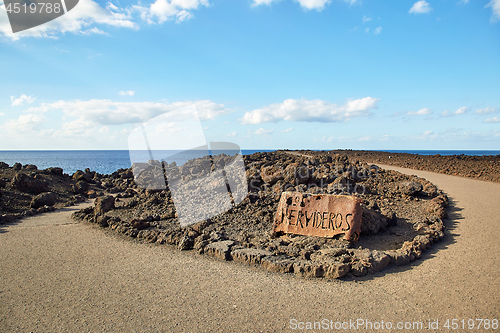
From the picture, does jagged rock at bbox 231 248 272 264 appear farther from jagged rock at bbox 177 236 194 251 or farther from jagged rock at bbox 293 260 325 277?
jagged rock at bbox 177 236 194 251

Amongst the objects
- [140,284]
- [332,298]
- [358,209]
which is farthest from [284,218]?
[140,284]

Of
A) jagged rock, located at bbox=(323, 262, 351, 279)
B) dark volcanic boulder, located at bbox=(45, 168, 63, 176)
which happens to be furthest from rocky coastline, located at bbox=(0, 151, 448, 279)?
dark volcanic boulder, located at bbox=(45, 168, 63, 176)

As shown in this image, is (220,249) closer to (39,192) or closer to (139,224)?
(139,224)

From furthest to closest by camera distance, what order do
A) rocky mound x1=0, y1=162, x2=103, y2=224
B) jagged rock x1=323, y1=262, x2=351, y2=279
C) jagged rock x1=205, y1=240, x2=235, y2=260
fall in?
rocky mound x1=0, y1=162, x2=103, y2=224
jagged rock x1=205, y1=240, x2=235, y2=260
jagged rock x1=323, y1=262, x2=351, y2=279

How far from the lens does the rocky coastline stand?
561cm

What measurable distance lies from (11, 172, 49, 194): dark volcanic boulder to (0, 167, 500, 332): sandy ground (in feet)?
25.0

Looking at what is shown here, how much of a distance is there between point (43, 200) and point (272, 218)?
9.59m

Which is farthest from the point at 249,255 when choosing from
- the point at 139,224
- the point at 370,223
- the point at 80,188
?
the point at 80,188

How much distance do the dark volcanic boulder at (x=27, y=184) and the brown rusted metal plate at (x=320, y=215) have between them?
1223 cm

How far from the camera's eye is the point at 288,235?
6.82 metres

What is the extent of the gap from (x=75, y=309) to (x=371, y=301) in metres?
4.41

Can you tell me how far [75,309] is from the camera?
13.6 feet

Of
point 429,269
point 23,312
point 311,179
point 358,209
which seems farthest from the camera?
point 311,179

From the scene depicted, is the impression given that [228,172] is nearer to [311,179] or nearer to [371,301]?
[311,179]
